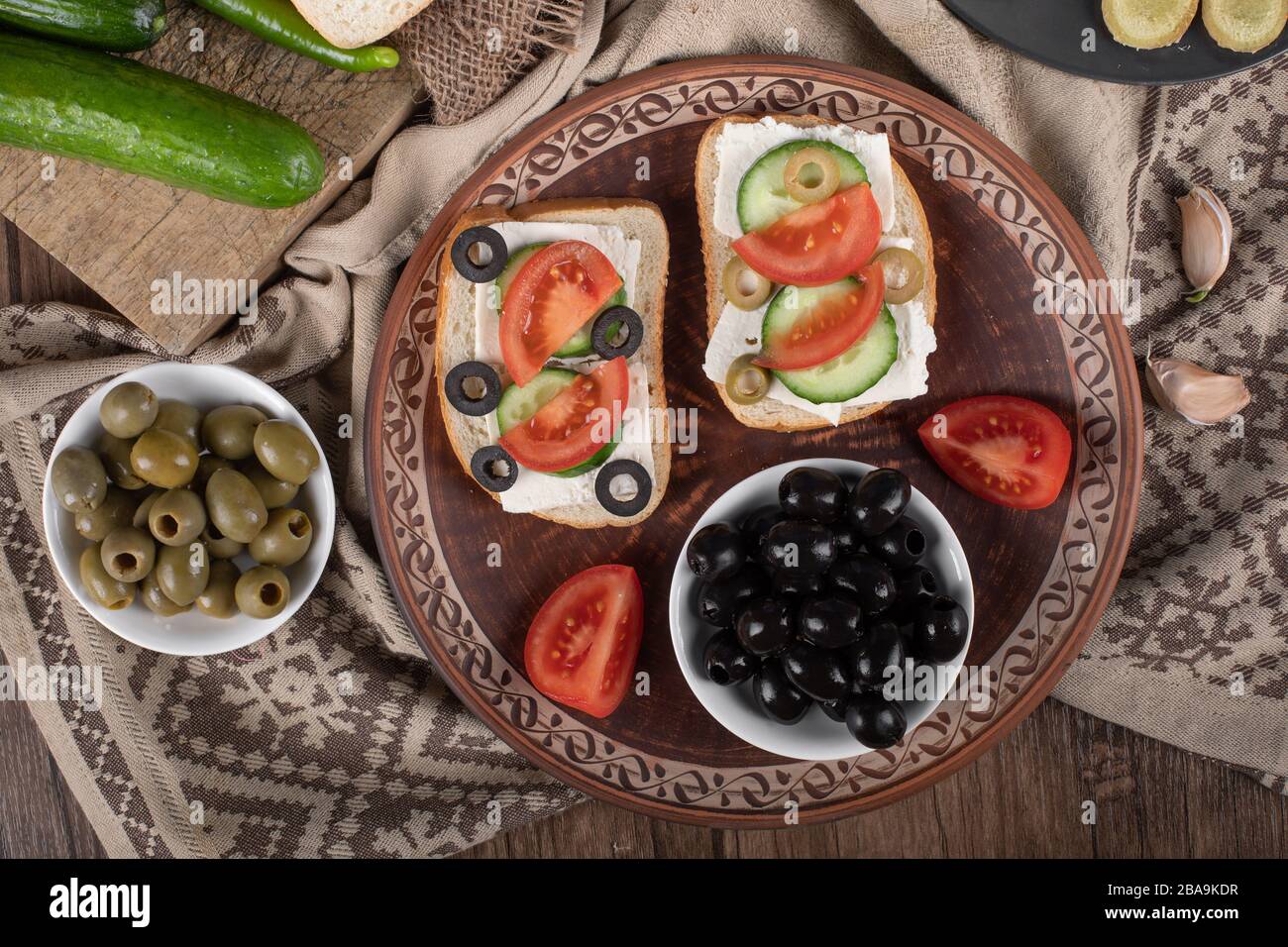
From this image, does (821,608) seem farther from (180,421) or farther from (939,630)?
(180,421)

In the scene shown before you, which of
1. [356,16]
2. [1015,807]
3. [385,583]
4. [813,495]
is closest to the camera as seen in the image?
[813,495]

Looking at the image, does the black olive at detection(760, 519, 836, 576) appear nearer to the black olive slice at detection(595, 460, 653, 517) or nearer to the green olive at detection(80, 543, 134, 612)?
the black olive slice at detection(595, 460, 653, 517)

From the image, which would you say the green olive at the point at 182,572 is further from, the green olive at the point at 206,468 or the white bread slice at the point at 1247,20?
the white bread slice at the point at 1247,20

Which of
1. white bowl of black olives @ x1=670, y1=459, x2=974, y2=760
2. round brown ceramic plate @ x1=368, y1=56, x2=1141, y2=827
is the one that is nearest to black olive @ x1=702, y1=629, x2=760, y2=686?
white bowl of black olives @ x1=670, y1=459, x2=974, y2=760

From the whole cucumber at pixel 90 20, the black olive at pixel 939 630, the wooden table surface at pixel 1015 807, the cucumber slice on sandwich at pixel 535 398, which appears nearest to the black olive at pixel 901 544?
the black olive at pixel 939 630

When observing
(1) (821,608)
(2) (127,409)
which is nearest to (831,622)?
(1) (821,608)

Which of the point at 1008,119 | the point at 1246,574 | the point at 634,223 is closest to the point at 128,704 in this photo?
the point at 634,223
